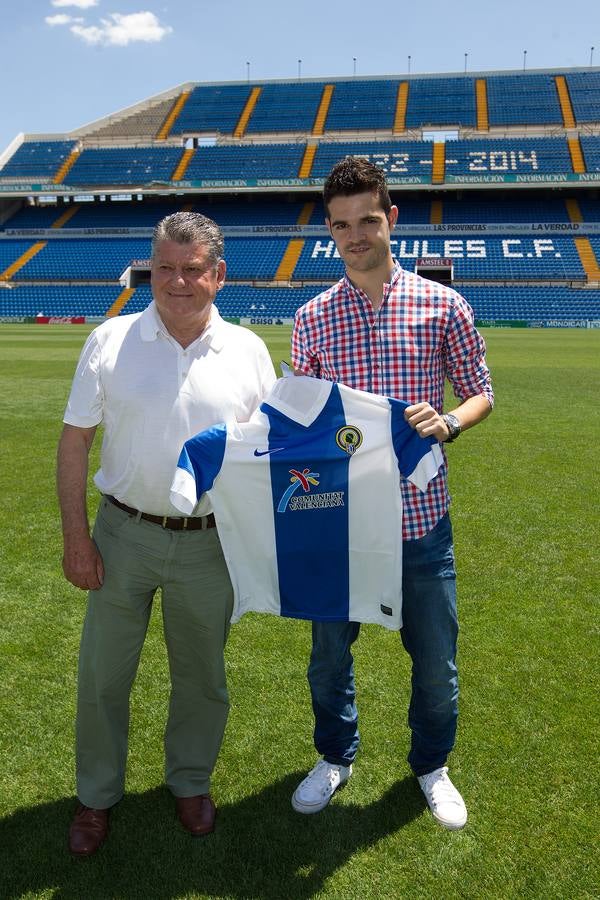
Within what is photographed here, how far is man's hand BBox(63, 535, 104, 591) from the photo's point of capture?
227cm

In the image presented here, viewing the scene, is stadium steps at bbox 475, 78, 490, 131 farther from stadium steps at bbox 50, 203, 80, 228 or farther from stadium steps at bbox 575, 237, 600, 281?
stadium steps at bbox 50, 203, 80, 228

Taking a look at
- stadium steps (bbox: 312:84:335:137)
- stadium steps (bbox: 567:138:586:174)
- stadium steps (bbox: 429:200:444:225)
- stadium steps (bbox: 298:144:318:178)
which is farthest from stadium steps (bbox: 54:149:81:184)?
stadium steps (bbox: 567:138:586:174)

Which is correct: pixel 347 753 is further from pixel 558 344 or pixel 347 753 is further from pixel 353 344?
pixel 558 344

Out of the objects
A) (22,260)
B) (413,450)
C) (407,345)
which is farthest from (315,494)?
(22,260)

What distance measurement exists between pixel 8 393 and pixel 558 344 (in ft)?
56.1

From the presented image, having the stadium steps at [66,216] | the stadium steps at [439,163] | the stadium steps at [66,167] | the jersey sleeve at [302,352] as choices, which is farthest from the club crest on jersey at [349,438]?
the stadium steps at [66,167]

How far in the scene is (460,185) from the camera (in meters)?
37.0

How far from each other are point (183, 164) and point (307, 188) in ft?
30.9

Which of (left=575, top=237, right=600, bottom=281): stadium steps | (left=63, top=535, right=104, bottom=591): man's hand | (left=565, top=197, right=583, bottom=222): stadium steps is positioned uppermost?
(left=565, top=197, right=583, bottom=222): stadium steps

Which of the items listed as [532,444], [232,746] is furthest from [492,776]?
[532,444]

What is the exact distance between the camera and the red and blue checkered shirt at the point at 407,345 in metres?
2.26

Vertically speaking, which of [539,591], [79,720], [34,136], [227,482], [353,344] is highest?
[34,136]

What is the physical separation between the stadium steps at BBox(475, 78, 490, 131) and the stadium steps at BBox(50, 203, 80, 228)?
25.6 metres

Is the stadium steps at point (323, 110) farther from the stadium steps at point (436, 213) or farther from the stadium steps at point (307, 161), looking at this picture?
the stadium steps at point (436, 213)
